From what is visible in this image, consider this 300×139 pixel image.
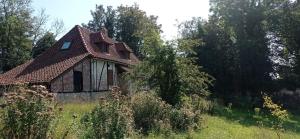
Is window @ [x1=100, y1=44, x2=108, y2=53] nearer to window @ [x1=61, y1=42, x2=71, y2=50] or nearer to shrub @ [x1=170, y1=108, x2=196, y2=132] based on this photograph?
window @ [x1=61, y1=42, x2=71, y2=50]

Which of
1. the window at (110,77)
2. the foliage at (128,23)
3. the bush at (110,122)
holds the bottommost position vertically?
the bush at (110,122)

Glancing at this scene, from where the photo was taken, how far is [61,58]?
35000mm

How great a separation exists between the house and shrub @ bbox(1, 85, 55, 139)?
2228 cm

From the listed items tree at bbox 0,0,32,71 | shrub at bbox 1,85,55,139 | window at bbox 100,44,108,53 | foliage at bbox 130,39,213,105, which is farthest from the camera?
tree at bbox 0,0,32,71

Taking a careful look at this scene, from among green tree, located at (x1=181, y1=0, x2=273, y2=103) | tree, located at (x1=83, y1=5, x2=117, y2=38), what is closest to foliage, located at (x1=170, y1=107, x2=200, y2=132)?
green tree, located at (x1=181, y1=0, x2=273, y2=103)

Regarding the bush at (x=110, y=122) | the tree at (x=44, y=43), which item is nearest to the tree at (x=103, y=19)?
the tree at (x=44, y=43)

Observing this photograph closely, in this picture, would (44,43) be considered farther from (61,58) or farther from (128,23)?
(61,58)

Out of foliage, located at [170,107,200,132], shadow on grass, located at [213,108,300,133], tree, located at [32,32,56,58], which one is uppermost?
tree, located at [32,32,56,58]

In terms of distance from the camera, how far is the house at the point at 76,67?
31020 millimetres

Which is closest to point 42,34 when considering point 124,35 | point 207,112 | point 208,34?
point 124,35

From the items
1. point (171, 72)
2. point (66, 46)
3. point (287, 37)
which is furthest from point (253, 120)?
point (287, 37)

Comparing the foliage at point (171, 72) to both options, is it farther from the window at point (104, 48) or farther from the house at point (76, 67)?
the window at point (104, 48)

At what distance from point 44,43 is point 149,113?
4347 cm

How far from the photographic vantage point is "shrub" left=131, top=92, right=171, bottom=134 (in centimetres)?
1444
